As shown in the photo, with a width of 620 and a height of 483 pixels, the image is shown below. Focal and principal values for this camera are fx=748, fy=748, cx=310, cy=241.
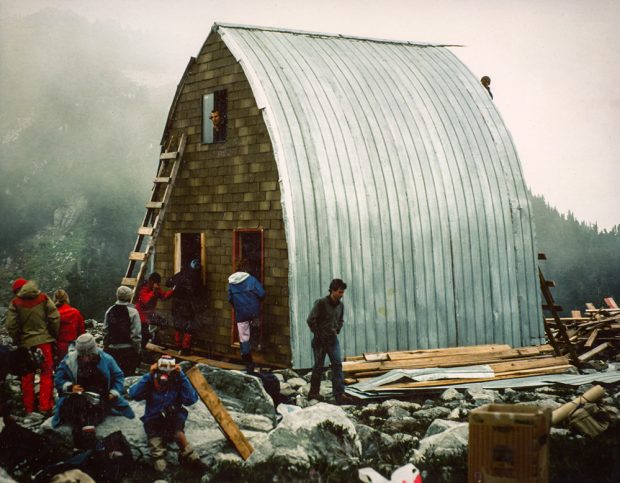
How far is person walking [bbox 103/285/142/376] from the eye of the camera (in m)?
10.8

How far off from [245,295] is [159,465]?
4.59 metres

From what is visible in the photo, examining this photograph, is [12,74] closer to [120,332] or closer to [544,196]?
[544,196]

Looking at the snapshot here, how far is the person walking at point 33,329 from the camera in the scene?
32.9ft

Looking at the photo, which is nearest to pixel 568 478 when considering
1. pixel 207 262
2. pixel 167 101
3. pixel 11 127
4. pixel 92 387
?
pixel 92 387

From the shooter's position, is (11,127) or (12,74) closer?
(12,74)

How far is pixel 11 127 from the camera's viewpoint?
121 feet

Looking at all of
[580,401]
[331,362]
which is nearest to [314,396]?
[331,362]

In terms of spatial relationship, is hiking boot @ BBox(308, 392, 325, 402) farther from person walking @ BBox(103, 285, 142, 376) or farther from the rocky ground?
person walking @ BBox(103, 285, 142, 376)

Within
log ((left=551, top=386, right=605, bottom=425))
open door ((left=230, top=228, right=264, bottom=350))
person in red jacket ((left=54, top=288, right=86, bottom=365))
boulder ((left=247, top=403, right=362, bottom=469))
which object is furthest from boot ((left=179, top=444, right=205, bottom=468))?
open door ((left=230, top=228, right=264, bottom=350))

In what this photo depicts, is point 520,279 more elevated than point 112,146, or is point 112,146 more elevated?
point 112,146

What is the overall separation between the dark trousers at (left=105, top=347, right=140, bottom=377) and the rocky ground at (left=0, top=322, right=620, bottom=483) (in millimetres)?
1451

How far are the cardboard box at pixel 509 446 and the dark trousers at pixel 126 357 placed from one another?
5.88 m

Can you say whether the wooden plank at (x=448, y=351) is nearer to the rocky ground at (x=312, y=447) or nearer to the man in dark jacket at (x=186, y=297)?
the rocky ground at (x=312, y=447)

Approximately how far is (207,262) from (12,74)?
21.5m
